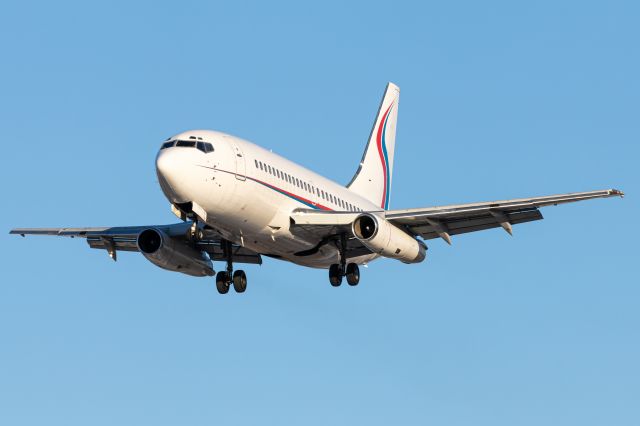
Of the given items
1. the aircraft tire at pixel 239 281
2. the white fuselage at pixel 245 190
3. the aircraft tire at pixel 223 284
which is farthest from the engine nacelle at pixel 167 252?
the white fuselage at pixel 245 190

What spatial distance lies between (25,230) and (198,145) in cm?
1472

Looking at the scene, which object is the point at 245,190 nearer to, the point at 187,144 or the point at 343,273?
the point at 187,144

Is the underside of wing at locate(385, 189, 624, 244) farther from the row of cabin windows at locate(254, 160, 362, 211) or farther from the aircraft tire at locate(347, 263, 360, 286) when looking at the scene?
the row of cabin windows at locate(254, 160, 362, 211)

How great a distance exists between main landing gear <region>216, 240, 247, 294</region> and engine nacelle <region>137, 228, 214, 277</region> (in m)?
1.40

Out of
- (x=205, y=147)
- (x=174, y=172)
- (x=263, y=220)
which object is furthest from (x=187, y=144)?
(x=263, y=220)

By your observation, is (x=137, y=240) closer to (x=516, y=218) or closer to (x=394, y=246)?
(x=394, y=246)

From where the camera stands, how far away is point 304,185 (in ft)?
166

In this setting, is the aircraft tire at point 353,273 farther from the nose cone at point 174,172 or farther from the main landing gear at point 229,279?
the nose cone at point 174,172

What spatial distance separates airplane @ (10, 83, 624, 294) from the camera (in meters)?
45.2

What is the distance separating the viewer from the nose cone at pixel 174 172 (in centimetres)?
4416

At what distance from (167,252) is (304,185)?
260 inches

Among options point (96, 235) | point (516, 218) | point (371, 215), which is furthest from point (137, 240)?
point (516, 218)

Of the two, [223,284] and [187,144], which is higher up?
[187,144]

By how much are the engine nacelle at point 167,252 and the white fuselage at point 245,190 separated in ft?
12.3
